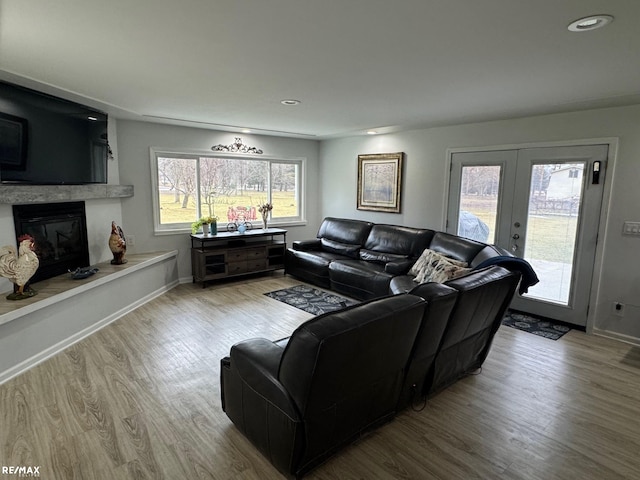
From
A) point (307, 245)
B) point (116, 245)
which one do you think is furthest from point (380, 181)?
point (116, 245)

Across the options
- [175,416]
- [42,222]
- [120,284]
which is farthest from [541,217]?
[42,222]

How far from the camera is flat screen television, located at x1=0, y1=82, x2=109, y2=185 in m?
2.94

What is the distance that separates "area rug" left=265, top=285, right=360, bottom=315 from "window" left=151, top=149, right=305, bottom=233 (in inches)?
66.4

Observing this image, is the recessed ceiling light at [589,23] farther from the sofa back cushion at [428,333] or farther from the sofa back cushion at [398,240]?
the sofa back cushion at [398,240]

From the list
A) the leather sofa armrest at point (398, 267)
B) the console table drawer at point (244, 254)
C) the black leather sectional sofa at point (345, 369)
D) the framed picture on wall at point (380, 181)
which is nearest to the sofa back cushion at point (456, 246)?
the leather sofa armrest at point (398, 267)

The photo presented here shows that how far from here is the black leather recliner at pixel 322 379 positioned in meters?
1.63

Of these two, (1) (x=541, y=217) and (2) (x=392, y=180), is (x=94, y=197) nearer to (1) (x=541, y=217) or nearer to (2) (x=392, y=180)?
(2) (x=392, y=180)

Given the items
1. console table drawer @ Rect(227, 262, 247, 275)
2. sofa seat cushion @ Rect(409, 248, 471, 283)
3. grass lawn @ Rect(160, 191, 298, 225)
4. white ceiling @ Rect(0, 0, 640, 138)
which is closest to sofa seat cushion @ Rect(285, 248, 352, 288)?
console table drawer @ Rect(227, 262, 247, 275)

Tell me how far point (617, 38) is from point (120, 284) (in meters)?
4.82

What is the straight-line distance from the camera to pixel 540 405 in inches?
99.9

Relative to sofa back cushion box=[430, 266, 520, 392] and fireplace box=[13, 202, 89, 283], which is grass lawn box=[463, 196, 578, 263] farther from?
fireplace box=[13, 202, 89, 283]

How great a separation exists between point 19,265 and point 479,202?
4933 millimetres

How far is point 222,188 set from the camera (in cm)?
588

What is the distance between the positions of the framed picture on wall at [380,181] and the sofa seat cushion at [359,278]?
120 cm
